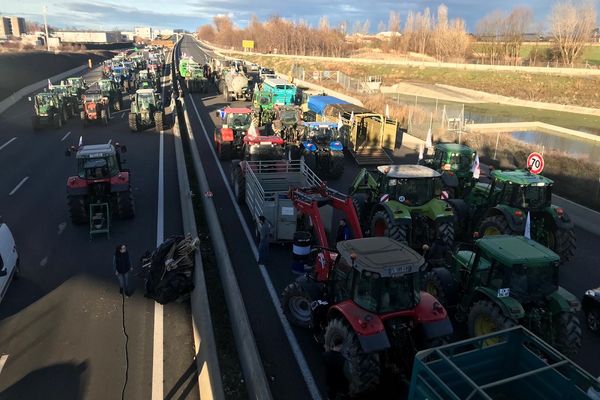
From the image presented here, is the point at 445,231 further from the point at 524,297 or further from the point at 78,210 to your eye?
the point at 78,210

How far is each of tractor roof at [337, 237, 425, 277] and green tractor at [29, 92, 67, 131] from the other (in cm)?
2938

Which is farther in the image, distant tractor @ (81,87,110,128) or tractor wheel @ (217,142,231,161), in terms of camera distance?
distant tractor @ (81,87,110,128)

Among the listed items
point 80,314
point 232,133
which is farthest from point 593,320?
point 232,133

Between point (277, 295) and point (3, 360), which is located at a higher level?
point (277, 295)

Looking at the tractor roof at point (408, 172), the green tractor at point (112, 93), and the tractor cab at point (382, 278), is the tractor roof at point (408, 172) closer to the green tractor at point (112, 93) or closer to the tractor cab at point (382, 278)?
the tractor cab at point (382, 278)

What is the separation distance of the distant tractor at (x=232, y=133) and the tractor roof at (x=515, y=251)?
1649 centimetres

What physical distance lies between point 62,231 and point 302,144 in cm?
1158

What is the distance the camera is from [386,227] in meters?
12.0

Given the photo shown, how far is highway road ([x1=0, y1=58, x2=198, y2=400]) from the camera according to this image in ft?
26.3

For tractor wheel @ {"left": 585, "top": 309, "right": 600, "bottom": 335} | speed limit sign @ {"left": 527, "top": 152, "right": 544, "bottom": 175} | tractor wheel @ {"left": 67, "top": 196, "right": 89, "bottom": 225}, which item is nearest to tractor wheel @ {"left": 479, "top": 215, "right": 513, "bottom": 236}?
tractor wheel @ {"left": 585, "top": 309, "right": 600, "bottom": 335}

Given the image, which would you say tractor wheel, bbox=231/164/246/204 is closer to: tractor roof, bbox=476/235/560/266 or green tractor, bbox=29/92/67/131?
tractor roof, bbox=476/235/560/266

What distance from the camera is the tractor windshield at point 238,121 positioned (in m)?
24.1

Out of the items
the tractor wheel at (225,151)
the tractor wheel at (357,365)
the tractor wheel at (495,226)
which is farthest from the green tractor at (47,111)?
the tractor wheel at (357,365)

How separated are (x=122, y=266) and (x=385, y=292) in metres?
6.40
